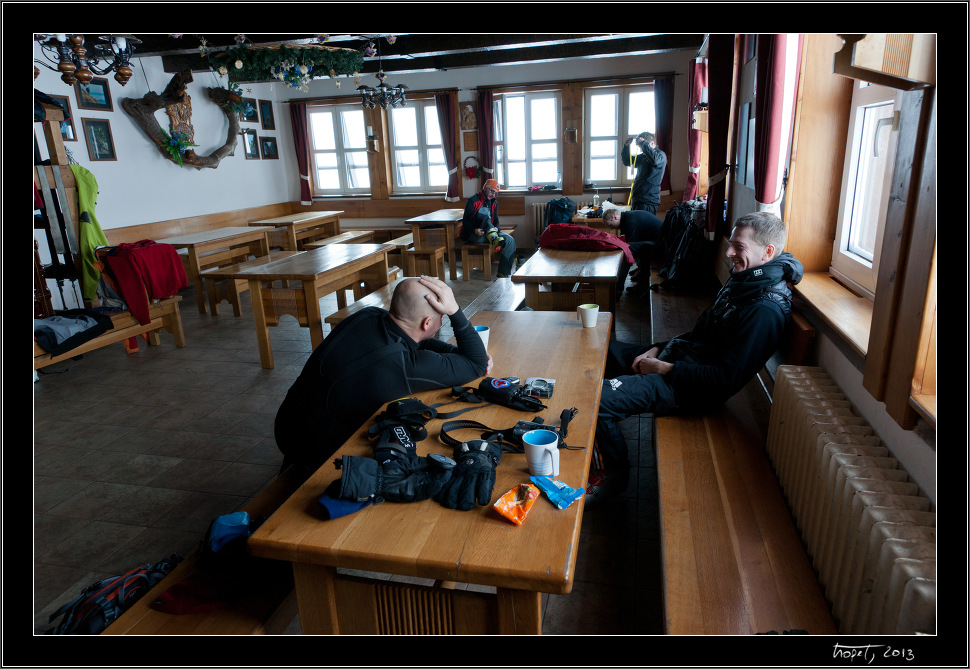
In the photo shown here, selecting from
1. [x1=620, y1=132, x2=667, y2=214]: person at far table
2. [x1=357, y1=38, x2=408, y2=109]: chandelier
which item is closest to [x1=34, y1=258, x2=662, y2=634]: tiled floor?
[x1=620, y1=132, x2=667, y2=214]: person at far table

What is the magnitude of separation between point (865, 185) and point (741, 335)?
0.91m

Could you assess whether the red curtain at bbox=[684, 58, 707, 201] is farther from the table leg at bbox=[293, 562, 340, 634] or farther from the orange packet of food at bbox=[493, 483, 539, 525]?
the table leg at bbox=[293, 562, 340, 634]

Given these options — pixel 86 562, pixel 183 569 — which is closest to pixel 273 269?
pixel 86 562

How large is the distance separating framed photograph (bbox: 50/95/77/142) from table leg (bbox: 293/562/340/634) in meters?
6.86

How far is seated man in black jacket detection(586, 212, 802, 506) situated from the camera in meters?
2.11

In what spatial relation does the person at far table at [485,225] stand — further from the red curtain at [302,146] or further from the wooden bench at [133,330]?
the red curtain at [302,146]

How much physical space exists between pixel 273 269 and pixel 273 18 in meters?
3.46

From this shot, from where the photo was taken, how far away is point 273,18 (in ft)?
3.31

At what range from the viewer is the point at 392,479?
1.28m

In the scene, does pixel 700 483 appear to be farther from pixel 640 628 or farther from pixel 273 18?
pixel 273 18

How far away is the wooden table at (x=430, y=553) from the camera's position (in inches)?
41.8

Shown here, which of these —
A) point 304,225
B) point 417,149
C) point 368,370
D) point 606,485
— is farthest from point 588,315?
point 417,149

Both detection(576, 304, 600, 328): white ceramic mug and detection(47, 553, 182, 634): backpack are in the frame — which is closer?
detection(47, 553, 182, 634): backpack

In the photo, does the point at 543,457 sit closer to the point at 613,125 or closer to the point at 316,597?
the point at 316,597
